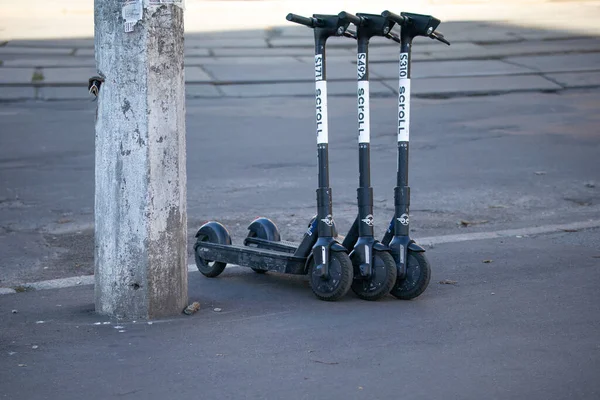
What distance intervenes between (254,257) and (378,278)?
0.88 meters

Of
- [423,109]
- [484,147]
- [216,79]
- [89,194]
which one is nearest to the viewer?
[89,194]

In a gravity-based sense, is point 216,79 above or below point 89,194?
above

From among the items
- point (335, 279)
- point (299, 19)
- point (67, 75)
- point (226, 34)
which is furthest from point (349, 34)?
point (226, 34)

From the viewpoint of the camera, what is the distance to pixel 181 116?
214 inches

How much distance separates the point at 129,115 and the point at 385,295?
188cm

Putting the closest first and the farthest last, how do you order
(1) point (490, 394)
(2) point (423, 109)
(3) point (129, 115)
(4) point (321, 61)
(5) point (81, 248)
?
(1) point (490, 394) → (3) point (129, 115) → (4) point (321, 61) → (5) point (81, 248) → (2) point (423, 109)

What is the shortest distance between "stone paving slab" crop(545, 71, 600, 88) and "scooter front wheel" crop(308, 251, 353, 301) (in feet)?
35.5

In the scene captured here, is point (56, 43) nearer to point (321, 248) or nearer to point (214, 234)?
point (214, 234)

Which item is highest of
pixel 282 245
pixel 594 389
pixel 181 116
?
pixel 181 116

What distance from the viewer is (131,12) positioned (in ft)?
17.1

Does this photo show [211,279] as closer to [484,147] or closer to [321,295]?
[321,295]

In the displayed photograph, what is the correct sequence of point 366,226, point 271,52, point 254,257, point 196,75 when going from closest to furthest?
point 366,226, point 254,257, point 196,75, point 271,52

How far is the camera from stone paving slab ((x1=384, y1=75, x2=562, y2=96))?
15152 mm

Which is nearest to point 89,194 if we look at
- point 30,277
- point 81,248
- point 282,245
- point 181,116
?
point 81,248
